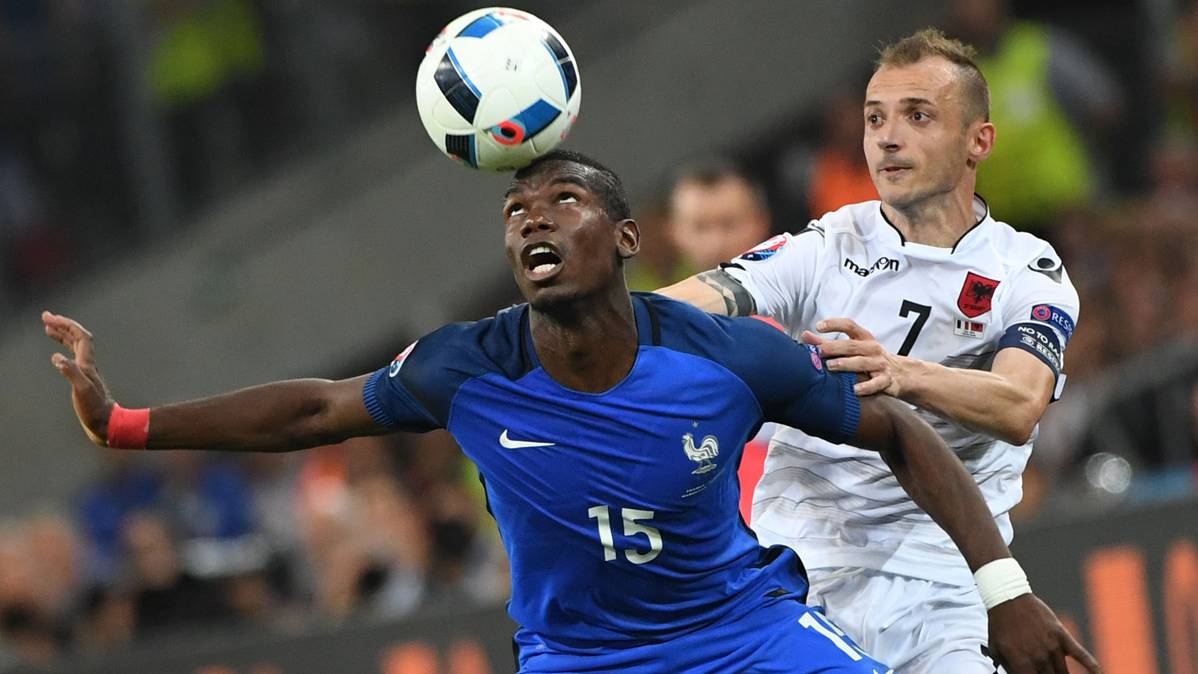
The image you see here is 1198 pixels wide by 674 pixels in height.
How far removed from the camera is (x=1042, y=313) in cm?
545

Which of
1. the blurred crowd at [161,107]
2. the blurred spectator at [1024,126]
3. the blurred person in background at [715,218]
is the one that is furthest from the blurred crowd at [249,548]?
the blurred spectator at [1024,126]

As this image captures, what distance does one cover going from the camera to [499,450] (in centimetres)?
488

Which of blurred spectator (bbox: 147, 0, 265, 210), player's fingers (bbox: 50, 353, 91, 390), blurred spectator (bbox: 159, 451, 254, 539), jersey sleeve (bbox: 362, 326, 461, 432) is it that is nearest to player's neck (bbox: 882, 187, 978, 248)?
jersey sleeve (bbox: 362, 326, 461, 432)

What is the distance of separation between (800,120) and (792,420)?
26.1 feet

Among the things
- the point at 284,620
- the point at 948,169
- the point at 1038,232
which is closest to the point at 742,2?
the point at 1038,232

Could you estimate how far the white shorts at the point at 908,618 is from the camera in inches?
215

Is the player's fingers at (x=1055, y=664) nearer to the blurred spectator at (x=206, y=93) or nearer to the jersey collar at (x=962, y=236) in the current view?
the jersey collar at (x=962, y=236)

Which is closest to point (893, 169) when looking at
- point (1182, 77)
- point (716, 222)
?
point (716, 222)

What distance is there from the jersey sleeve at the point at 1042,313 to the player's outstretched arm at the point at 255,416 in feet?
6.11

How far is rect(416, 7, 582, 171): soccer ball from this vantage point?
5.07 metres

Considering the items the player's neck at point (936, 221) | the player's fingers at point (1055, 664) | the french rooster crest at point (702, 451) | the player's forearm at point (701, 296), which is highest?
the player's neck at point (936, 221)

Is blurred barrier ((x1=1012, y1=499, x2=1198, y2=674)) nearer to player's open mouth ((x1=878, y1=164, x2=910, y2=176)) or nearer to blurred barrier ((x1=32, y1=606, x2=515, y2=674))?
blurred barrier ((x1=32, y1=606, x2=515, y2=674))

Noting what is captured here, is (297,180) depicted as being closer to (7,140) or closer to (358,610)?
(7,140)

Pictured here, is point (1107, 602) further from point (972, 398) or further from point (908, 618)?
point (972, 398)
